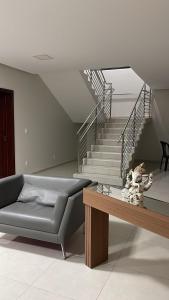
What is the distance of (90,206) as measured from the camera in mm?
2488

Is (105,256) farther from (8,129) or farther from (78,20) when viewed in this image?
(8,129)

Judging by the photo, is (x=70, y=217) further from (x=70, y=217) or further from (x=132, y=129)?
(x=132, y=129)

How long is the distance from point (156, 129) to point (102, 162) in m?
3.57

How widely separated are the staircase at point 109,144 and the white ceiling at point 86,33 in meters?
1.73

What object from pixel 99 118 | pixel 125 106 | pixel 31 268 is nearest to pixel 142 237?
Result: pixel 31 268

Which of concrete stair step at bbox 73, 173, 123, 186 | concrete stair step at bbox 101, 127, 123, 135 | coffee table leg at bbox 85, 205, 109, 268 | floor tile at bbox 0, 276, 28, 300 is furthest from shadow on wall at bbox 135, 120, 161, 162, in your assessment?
floor tile at bbox 0, 276, 28, 300

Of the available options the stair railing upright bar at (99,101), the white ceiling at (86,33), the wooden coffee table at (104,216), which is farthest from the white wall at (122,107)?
the wooden coffee table at (104,216)

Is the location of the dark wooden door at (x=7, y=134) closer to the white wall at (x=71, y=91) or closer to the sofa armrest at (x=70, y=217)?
the white wall at (x=71, y=91)

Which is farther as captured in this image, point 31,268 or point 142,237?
point 142,237

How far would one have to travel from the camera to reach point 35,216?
9.06 ft

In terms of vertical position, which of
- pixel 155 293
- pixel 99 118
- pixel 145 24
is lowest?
pixel 155 293

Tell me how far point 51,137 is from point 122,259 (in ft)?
17.8

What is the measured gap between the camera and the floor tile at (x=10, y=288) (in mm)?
2115

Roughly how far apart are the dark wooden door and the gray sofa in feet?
8.87
